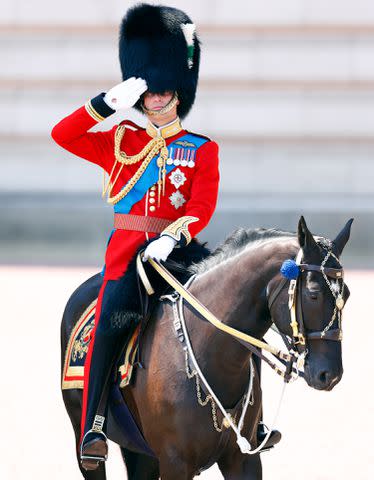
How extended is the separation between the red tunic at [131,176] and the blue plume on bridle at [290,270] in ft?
Result: 2.20

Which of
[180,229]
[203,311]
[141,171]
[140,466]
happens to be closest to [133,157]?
[141,171]

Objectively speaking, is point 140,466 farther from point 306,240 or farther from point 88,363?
point 306,240

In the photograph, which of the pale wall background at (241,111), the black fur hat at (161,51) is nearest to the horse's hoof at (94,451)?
the black fur hat at (161,51)

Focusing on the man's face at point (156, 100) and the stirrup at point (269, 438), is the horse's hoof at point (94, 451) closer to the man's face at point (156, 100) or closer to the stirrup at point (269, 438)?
the stirrup at point (269, 438)

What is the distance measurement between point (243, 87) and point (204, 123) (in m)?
0.62

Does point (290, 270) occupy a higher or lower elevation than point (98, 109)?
lower

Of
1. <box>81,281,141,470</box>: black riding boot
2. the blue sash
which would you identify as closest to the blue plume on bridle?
<box>81,281,141,470</box>: black riding boot

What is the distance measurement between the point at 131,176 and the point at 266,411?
345 cm

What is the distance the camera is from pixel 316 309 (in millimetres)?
4297

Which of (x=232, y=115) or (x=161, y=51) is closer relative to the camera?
(x=161, y=51)

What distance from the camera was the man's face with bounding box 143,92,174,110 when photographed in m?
5.15

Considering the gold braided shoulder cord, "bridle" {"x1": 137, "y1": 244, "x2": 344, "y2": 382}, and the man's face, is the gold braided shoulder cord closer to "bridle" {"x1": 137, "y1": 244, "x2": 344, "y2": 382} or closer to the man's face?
the man's face

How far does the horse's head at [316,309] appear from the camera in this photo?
4.28 meters

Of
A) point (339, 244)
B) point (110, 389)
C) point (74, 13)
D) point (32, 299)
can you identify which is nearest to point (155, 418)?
point (110, 389)
